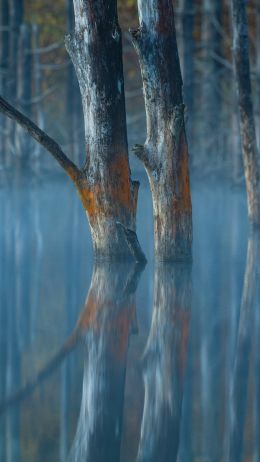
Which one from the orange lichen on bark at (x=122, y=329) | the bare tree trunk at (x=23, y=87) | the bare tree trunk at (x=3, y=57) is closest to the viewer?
the orange lichen on bark at (x=122, y=329)

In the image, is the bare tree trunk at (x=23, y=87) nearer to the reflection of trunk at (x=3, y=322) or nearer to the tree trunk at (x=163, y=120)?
the reflection of trunk at (x=3, y=322)

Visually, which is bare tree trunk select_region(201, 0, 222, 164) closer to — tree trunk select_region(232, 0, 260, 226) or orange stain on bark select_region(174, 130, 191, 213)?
tree trunk select_region(232, 0, 260, 226)

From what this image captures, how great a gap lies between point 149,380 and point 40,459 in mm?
1528

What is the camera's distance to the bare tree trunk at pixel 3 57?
25.7 meters

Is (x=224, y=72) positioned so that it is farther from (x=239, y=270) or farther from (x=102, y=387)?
(x=102, y=387)

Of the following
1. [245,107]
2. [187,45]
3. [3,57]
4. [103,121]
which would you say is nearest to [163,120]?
[103,121]

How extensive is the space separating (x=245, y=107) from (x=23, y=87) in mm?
10961

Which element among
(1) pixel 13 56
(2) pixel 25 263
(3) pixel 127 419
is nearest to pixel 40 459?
(3) pixel 127 419

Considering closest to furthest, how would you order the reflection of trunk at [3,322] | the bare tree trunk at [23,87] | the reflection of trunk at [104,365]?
the reflection of trunk at [104,365] < the reflection of trunk at [3,322] < the bare tree trunk at [23,87]

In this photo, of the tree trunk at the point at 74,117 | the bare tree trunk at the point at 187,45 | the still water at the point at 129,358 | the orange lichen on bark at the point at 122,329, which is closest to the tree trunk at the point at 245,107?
the still water at the point at 129,358

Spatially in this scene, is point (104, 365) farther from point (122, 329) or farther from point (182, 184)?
point (182, 184)

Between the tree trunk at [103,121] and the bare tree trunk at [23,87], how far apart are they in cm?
1369

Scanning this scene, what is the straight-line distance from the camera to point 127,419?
17.7ft

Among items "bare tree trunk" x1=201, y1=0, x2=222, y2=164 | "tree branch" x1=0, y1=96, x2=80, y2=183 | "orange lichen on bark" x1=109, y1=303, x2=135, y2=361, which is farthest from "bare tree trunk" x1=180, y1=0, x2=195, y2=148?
"orange lichen on bark" x1=109, y1=303, x2=135, y2=361
